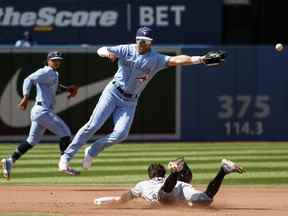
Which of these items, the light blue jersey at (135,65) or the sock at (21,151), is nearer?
the light blue jersey at (135,65)

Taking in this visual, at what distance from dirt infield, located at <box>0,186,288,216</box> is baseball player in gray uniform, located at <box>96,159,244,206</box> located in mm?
93

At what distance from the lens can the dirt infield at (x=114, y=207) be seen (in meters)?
8.71

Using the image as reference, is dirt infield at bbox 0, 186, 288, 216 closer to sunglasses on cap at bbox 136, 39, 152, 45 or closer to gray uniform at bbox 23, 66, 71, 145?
gray uniform at bbox 23, 66, 71, 145

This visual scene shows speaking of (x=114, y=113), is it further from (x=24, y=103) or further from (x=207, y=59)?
(x=24, y=103)

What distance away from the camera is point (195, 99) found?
1959cm

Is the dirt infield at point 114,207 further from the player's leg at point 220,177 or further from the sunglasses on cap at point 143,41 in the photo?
the sunglasses on cap at point 143,41

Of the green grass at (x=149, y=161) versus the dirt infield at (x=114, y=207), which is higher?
the dirt infield at (x=114, y=207)

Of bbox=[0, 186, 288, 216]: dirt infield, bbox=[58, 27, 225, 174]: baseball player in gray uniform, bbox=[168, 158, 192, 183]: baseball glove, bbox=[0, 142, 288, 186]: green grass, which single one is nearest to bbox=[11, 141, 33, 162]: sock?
bbox=[0, 142, 288, 186]: green grass

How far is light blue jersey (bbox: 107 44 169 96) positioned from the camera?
9930 mm

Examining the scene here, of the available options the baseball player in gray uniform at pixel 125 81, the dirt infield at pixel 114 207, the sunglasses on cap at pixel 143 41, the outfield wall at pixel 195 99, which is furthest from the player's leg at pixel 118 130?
the outfield wall at pixel 195 99

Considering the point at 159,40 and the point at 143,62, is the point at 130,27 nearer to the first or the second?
the point at 159,40

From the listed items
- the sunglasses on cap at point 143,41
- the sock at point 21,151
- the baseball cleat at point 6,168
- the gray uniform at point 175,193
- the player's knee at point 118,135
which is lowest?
the baseball cleat at point 6,168

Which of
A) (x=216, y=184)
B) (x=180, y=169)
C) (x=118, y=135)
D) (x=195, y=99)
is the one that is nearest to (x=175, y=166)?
(x=180, y=169)

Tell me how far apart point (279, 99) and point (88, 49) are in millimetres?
4305
